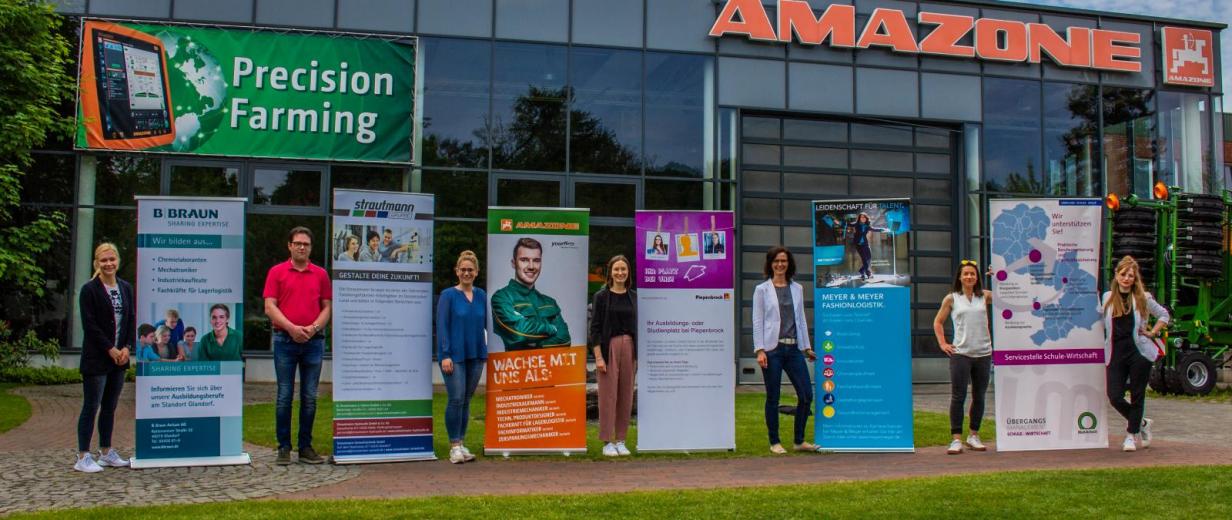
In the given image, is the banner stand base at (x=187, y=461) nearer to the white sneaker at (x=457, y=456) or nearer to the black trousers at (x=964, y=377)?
the white sneaker at (x=457, y=456)

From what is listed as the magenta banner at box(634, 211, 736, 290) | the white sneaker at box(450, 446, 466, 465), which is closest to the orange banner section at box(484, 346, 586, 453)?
the white sneaker at box(450, 446, 466, 465)

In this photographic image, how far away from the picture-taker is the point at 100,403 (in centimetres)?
825

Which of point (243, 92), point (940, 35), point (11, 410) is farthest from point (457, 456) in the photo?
point (940, 35)

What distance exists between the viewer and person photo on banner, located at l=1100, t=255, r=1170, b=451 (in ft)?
30.3

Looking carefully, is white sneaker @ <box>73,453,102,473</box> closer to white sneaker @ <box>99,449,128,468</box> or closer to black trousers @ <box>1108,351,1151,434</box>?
white sneaker @ <box>99,449,128,468</box>

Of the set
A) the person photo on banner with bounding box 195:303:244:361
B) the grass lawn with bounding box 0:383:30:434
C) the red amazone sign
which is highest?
the red amazone sign

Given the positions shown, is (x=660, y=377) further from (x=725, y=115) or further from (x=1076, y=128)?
(x=1076, y=128)

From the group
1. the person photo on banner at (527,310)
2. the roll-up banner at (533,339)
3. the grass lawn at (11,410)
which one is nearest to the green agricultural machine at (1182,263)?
the roll-up banner at (533,339)

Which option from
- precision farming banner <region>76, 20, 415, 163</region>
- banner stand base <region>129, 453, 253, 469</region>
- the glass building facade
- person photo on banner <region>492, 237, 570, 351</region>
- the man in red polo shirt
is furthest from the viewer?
A: the glass building facade

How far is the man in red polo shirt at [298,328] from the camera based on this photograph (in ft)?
27.3

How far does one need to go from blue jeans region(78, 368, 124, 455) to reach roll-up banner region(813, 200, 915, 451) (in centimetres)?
626

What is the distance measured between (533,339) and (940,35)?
1472 centimetres

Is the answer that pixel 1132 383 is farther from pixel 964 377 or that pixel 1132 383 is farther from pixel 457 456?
pixel 457 456

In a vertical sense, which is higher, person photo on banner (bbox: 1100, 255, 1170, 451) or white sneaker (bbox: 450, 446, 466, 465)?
person photo on banner (bbox: 1100, 255, 1170, 451)
